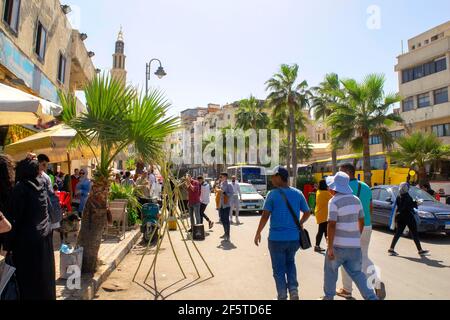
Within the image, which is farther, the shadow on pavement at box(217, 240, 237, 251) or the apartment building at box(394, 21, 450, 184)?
the apartment building at box(394, 21, 450, 184)

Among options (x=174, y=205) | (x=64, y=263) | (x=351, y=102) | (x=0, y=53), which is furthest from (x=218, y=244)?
(x=351, y=102)

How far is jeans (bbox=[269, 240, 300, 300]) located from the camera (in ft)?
14.2

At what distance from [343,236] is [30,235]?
11.6 ft

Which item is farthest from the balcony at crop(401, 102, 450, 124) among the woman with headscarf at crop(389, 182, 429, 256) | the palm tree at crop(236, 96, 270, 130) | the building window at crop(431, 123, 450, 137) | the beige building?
the beige building

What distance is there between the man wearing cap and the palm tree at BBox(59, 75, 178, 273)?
314 cm

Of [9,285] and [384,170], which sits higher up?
[384,170]

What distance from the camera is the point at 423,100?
111ft

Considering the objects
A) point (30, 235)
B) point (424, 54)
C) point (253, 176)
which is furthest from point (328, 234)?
point (424, 54)

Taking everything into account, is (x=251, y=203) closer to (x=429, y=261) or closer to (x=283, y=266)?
(x=429, y=261)

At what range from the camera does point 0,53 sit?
9.87 metres

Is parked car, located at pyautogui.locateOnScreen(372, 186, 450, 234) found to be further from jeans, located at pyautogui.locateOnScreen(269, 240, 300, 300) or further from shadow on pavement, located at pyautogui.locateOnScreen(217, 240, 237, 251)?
jeans, located at pyautogui.locateOnScreen(269, 240, 300, 300)

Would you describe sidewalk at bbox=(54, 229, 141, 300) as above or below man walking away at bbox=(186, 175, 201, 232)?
below

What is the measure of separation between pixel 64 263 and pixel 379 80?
20921mm

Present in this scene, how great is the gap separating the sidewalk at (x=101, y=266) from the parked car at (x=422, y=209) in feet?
25.3
